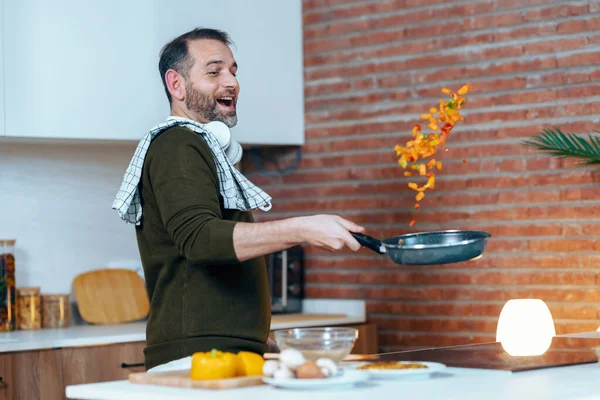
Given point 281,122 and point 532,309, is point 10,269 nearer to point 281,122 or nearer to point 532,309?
point 281,122

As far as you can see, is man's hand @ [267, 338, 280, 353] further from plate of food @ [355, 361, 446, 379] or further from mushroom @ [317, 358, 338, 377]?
mushroom @ [317, 358, 338, 377]

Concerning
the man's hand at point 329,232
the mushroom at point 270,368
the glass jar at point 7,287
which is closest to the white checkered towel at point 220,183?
the man's hand at point 329,232

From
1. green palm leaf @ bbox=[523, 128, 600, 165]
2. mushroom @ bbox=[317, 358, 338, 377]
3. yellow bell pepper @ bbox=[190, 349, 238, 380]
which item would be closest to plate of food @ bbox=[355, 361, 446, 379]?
mushroom @ bbox=[317, 358, 338, 377]

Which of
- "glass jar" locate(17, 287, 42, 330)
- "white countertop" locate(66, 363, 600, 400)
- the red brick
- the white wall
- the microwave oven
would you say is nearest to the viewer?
"white countertop" locate(66, 363, 600, 400)

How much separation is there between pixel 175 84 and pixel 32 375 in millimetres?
1205

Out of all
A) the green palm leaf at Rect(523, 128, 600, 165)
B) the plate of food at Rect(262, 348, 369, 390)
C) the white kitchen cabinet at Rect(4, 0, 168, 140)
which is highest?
the white kitchen cabinet at Rect(4, 0, 168, 140)

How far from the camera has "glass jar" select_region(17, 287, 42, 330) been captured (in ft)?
12.0

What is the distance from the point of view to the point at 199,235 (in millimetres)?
1997

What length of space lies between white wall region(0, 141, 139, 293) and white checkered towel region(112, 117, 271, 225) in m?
1.65

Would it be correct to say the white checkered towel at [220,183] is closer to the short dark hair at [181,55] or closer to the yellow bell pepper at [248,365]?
the short dark hair at [181,55]

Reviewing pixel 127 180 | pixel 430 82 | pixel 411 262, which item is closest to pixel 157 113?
pixel 430 82

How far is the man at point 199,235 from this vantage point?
199 cm

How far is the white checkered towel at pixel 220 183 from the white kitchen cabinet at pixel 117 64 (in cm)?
129

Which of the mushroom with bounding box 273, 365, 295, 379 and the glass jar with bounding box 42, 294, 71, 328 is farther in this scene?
the glass jar with bounding box 42, 294, 71, 328
